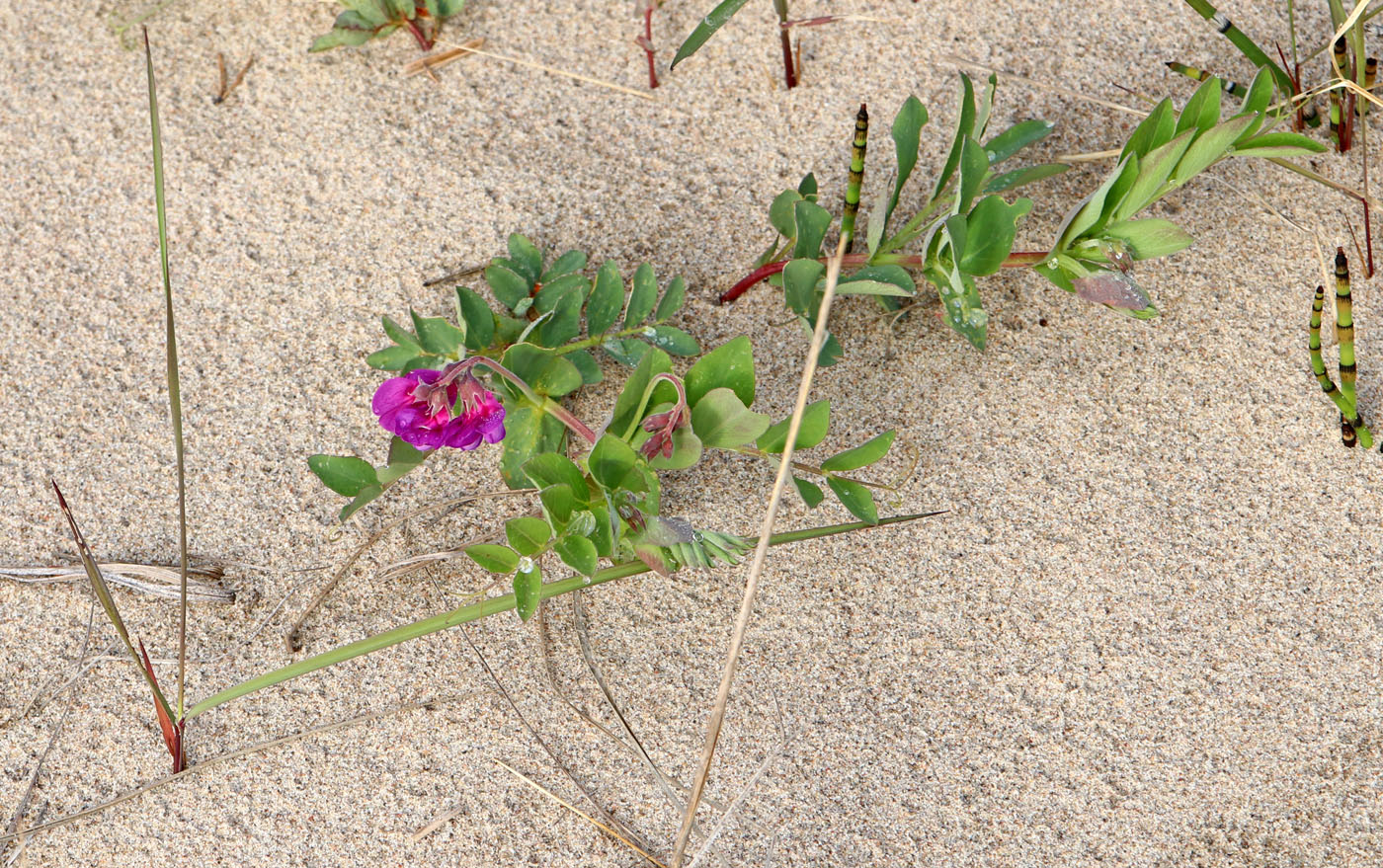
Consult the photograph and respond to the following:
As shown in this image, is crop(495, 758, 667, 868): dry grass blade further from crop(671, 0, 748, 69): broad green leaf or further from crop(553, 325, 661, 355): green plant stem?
crop(671, 0, 748, 69): broad green leaf

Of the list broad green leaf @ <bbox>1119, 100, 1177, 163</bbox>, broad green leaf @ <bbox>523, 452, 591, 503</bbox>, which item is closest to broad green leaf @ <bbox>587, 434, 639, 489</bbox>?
broad green leaf @ <bbox>523, 452, 591, 503</bbox>

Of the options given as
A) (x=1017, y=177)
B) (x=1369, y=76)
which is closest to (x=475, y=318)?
(x=1017, y=177)

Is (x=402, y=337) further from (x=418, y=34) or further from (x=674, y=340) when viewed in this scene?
(x=418, y=34)

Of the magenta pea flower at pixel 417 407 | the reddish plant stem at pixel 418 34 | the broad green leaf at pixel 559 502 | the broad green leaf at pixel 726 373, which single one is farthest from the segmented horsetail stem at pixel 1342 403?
the reddish plant stem at pixel 418 34

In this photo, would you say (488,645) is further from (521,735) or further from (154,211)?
(154,211)

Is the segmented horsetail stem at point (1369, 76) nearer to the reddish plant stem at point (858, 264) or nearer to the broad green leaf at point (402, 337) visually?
the reddish plant stem at point (858, 264)

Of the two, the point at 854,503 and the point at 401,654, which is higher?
the point at 854,503

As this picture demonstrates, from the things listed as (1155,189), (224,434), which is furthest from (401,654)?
(1155,189)
